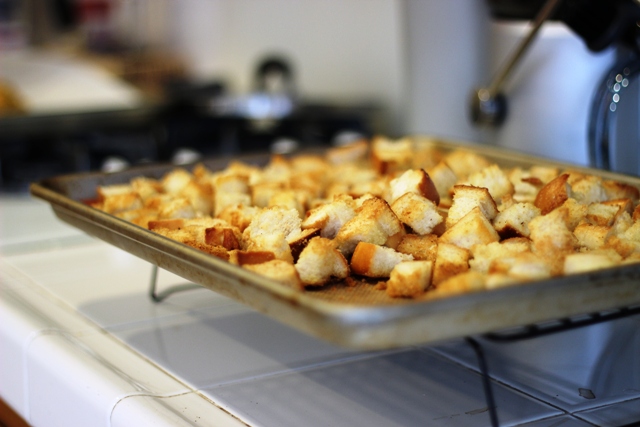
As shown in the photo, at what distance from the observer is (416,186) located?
1063mm

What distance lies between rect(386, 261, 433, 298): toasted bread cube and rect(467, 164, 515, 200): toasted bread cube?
13.5 inches

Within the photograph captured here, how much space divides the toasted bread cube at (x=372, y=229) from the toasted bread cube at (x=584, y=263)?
237 millimetres

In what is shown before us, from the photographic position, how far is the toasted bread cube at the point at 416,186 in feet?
3.49

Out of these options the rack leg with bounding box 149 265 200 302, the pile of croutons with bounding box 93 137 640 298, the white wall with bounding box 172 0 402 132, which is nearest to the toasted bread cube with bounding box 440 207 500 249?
the pile of croutons with bounding box 93 137 640 298

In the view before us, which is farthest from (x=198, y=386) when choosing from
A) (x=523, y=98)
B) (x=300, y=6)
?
(x=300, y=6)

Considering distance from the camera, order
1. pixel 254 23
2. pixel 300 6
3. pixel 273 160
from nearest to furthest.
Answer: pixel 273 160
pixel 300 6
pixel 254 23

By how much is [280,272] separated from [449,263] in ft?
0.58

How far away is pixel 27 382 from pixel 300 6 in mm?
2298

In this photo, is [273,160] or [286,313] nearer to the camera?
[286,313]

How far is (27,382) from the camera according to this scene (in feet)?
3.81

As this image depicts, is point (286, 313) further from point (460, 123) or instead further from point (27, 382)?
point (460, 123)

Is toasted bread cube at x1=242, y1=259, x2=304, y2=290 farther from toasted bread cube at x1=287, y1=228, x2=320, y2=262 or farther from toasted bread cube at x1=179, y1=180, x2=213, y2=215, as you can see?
toasted bread cube at x1=179, y1=180, x2=213, y2=215

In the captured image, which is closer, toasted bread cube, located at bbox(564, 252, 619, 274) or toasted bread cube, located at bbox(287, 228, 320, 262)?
toasted bread cube, located at bbox(564, 252, 619, 274)

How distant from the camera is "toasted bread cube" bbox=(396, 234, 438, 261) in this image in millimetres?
937
